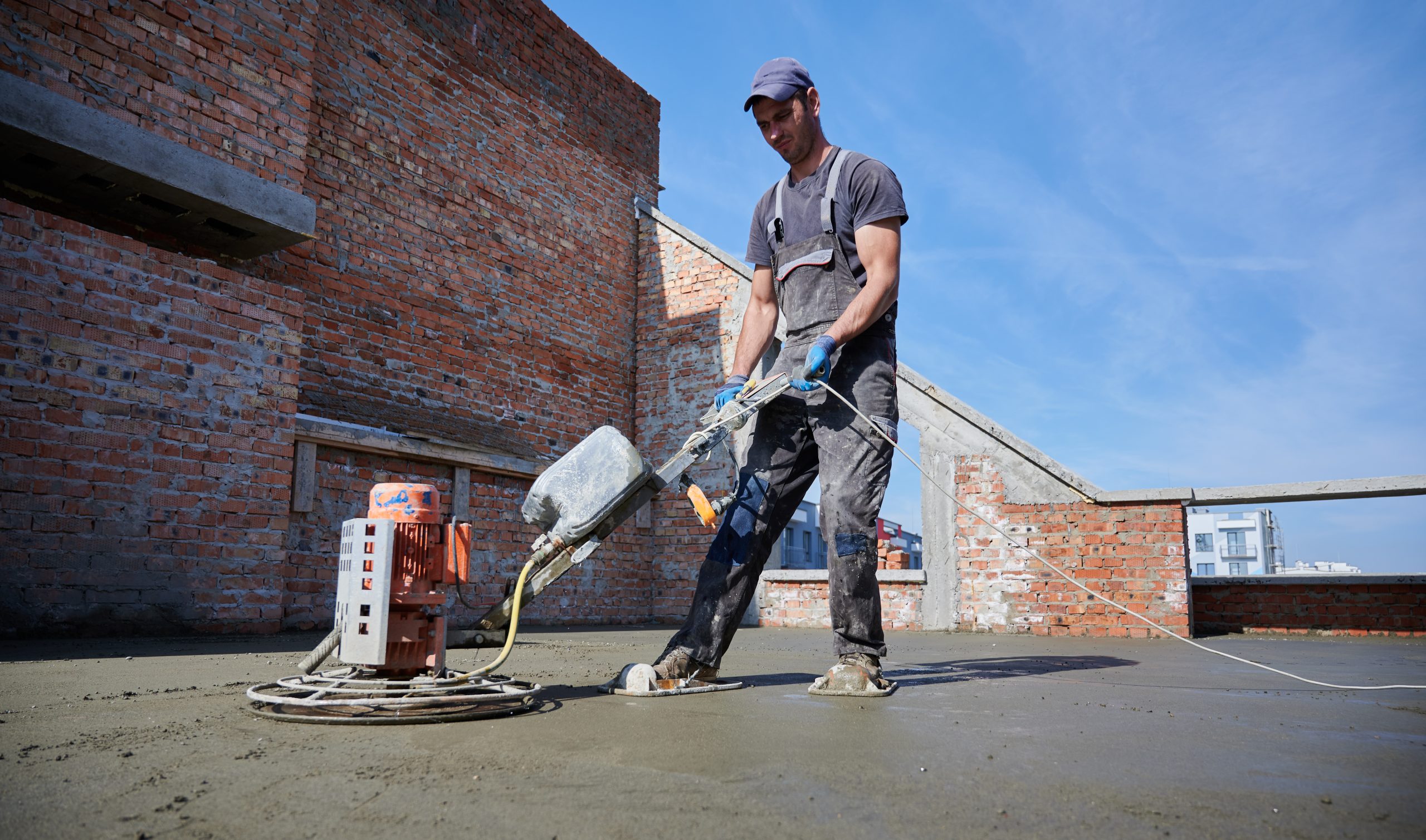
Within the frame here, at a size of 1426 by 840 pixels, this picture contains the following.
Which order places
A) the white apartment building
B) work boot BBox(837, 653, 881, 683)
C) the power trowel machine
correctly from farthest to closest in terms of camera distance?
1. the white apartment building
2. work boot BBox(837, 653, 881, 683)
3. the power trowel machine

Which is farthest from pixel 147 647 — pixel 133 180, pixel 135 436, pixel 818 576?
pixel 818 576

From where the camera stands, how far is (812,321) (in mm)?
3141

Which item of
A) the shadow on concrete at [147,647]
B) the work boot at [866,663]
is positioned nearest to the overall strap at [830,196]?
the work boot at [866,663]

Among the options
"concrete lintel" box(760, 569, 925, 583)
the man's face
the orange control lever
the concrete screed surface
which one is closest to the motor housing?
the concrete screed surface

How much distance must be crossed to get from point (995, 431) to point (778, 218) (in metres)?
5.63

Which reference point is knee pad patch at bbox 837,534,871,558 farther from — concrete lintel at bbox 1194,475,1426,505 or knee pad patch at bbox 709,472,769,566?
concrete lintel at bbox 1194,475,1426,505

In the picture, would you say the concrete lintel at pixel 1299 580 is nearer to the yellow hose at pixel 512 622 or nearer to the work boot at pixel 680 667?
the work boot at pixel 680 667

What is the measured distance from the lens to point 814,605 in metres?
9.20

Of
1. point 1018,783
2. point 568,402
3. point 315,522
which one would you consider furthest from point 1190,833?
point 568,402

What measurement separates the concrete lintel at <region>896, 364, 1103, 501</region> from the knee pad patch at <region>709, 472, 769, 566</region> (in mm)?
5754

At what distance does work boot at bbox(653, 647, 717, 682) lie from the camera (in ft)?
9.45

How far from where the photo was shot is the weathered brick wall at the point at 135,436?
470 cm

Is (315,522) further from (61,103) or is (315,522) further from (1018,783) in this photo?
(1018,783)

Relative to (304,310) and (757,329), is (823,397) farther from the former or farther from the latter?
(304,310)
